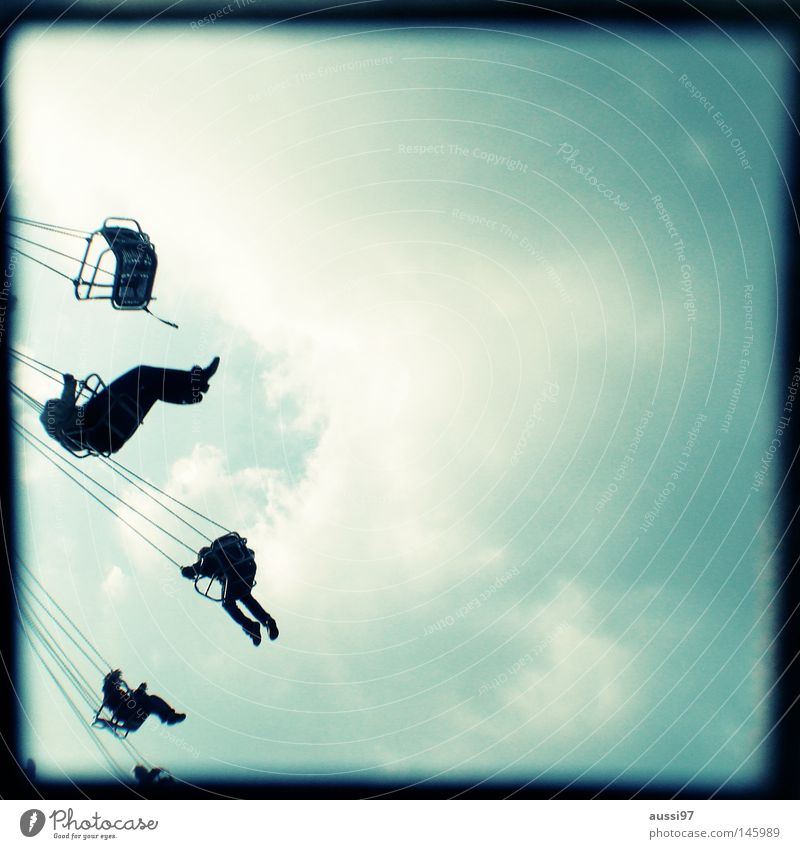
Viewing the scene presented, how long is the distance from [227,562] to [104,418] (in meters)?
1.81

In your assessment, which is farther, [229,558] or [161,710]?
[161,710]

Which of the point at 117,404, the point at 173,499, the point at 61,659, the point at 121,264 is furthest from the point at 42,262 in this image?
the point at 61,659

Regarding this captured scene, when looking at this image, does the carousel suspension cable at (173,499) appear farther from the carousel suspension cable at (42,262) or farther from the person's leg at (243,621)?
the carousel suspension cable at (42,262)

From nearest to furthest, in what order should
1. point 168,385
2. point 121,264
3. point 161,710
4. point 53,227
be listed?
point 121,264 → point 168,385 → point 53,227 → point 161,710

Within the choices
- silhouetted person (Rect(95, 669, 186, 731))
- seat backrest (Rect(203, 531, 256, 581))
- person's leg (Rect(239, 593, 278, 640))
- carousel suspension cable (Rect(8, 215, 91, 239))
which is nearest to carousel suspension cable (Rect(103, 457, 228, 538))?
seat backrest (Rect(203, 531, 256, 581))

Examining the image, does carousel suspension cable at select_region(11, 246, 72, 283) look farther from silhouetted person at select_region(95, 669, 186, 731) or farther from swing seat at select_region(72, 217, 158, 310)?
silhouetted person at select_region(95, 669, 186, 731)

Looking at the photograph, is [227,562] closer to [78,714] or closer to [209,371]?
[209,371]

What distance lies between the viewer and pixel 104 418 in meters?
5.57

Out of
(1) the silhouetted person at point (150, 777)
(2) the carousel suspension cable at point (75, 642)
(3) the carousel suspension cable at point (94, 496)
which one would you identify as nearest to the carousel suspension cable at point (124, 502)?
(3) the carousel suspension cable at point (94, 496)

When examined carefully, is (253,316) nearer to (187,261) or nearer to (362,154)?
(187,261)

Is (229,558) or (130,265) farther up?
(130,265)

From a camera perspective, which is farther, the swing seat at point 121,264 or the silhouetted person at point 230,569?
the silhouetted person at point 230,569

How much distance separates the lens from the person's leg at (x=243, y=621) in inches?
223
